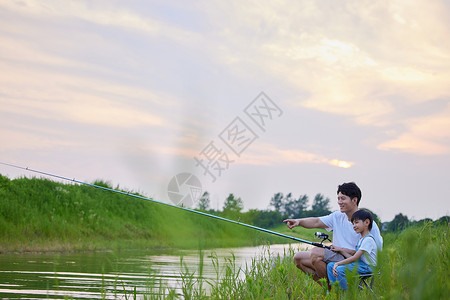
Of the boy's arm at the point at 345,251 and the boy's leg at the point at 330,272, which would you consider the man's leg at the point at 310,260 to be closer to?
the boy's arm at the point at 345,251

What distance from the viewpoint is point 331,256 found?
573cm

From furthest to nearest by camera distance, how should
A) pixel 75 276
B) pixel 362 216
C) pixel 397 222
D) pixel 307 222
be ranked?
pixel 397 222 < pixel 75 276 < pixel 307 222 < pixel 362 216

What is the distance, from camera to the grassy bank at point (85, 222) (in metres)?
14.3

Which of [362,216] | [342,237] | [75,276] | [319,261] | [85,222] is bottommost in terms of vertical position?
[75,276]

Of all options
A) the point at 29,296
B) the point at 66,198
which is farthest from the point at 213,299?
the point at 66,198

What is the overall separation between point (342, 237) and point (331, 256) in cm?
25

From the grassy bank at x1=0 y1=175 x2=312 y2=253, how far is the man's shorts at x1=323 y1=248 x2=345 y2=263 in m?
4.10

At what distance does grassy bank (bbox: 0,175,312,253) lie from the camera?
14.3 meters

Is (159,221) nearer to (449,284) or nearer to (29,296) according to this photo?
(29,296)

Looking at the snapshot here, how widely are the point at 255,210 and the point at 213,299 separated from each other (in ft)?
52.9

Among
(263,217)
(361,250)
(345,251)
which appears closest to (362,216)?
(361,250)

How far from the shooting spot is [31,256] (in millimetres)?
12156

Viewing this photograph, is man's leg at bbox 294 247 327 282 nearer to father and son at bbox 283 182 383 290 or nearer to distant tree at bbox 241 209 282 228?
father and son at bbox 283 182 383 290

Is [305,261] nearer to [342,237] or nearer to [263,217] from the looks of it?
[342,237]
